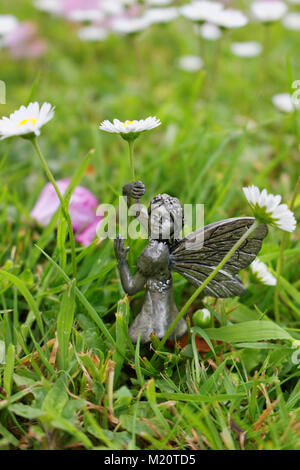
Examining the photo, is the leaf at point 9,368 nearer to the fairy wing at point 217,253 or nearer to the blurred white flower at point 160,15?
the fairy wing at point 217,253

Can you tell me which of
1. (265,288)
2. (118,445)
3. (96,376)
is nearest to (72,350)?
(96,376)

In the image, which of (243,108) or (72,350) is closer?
(72,350)

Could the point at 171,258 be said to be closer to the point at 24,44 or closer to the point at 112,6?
the point at 112,6

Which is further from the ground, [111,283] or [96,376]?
[111,283]

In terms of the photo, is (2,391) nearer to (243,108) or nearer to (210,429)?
(210,429)

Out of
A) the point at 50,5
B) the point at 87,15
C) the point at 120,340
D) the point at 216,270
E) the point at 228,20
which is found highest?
the point at 50,5

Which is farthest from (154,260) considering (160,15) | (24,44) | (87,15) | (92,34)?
(24,44)

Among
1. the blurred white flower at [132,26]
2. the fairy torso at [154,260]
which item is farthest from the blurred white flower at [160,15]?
the fairy torso at [154,260]
